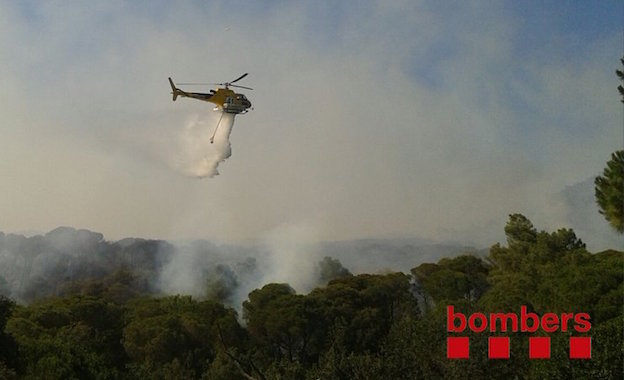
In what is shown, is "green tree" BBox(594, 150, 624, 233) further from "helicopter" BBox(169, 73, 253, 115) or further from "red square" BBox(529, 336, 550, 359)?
"helicopter" BBox(169, 73, 253, 115)

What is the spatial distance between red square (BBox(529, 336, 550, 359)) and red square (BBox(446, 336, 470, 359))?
11.9 feet

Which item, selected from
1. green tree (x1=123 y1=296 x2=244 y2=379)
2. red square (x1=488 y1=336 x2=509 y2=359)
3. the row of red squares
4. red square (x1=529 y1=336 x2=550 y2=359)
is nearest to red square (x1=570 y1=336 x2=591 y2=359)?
the row of red squares

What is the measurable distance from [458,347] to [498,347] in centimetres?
140

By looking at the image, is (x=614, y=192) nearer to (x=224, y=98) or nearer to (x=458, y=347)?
(x=458, y=347)

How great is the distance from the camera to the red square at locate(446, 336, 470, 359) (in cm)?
1792

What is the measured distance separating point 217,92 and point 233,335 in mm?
23137

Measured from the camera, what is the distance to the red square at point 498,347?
727 inches

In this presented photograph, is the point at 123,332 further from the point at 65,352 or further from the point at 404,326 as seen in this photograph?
the point at 404,326

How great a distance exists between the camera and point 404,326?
2147 centimetres

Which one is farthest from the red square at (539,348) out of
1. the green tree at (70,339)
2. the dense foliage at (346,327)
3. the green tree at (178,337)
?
the green tree at (178,337)

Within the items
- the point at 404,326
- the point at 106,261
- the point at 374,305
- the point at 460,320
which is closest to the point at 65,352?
the point at 404,326

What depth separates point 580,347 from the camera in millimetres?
19188

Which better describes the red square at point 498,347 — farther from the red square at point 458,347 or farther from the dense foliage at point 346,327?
the red square at point 458,347

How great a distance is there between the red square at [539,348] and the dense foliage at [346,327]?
53 centimetres
